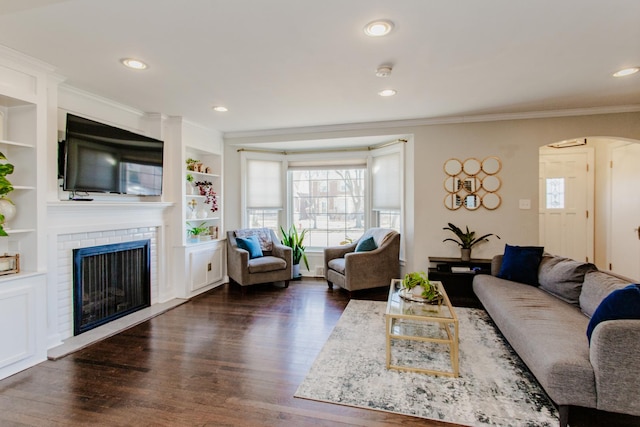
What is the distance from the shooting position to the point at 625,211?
439cm

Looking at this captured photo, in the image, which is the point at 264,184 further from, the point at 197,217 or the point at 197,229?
the point at 197,229

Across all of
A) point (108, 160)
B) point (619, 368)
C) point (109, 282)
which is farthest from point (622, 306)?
point (109, 282)

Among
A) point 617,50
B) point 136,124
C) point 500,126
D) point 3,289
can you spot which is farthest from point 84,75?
point 500,126

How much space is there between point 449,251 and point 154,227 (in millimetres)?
3908

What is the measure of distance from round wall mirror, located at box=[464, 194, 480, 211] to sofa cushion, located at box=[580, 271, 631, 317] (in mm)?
1681

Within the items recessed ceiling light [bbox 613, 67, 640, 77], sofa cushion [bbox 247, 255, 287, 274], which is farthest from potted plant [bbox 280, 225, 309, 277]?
recessed ceiling light [bbox 613, 67, 640, 77]

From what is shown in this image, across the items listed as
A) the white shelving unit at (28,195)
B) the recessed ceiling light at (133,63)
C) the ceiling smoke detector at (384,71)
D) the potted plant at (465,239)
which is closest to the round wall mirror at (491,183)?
the potted plant at (465,239)

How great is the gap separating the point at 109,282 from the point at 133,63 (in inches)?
90.5

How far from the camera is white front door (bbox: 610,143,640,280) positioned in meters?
4.23

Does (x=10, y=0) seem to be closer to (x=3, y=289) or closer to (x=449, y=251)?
(x=3, y=289)

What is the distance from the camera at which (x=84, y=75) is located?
2.82m

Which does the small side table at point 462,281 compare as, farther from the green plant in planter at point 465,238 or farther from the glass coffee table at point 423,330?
the glass coffee table at point 423,330

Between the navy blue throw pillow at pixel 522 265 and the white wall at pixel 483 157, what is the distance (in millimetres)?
662

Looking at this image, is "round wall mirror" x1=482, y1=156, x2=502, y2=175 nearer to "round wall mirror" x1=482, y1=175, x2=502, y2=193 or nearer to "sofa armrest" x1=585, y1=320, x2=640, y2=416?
"round wall mirror" x1=482, y1=175, x2=502, y2=193
